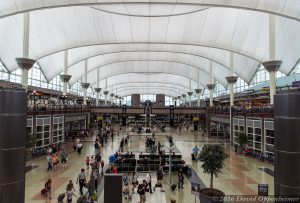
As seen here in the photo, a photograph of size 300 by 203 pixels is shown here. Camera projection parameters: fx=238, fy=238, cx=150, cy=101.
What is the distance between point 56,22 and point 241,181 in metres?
29.7

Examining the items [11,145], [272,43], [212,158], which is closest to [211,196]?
[212,158]

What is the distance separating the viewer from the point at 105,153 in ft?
77.7

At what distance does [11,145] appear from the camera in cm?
675

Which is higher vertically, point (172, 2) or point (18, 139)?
point (172, 2)

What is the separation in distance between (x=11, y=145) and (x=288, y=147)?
808cm

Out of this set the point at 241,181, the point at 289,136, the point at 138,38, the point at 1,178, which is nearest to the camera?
the point at 1,178

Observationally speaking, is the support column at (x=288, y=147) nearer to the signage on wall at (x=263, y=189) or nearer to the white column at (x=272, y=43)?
the signage on wall at (x=263, y=189)

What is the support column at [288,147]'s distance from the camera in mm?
7051

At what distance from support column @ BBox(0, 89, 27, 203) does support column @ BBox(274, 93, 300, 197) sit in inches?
307

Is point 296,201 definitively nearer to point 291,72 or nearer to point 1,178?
point 1,178

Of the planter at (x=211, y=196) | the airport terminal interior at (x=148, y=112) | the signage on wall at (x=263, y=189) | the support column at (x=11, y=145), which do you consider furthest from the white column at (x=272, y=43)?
the support column at (x=11, y=145)

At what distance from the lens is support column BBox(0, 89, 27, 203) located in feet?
21.8

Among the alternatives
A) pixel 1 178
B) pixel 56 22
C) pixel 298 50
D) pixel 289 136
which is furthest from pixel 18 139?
pixel 298 50

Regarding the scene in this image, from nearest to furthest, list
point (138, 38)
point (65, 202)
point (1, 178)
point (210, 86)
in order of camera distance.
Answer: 1. point (1, 178)
2. point (65, 202)
3. point (138, 38)
4. point (210, 86)
